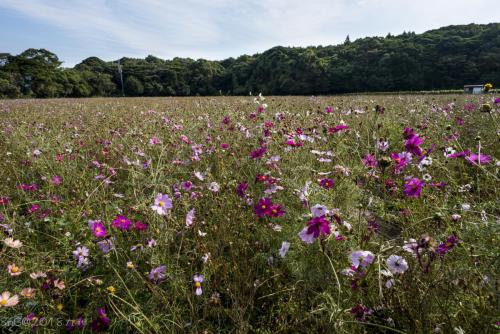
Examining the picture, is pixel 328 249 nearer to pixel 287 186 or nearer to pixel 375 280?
pixel 375 280

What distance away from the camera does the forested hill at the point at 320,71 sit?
3494 centimetres

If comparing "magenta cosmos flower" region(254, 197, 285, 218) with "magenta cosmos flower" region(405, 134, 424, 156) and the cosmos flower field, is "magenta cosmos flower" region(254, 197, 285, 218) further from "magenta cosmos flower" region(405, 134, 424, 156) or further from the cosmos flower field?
"magenta cosmos flower" region(405, 134, 424, 156)

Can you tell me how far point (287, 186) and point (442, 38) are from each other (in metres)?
45.1

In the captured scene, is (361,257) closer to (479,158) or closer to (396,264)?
(396,264)

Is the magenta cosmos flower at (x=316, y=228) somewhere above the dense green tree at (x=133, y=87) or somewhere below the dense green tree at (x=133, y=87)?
below

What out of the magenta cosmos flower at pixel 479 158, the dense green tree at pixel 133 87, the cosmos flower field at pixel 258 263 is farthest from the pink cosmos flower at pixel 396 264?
the dense green tree at pixel 133 87

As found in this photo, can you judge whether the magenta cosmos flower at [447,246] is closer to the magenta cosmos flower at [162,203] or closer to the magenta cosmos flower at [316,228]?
the magenta cosmos flower at [316,228]

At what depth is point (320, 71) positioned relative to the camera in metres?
41.8

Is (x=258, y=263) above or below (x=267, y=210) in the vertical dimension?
below

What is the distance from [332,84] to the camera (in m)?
42.0

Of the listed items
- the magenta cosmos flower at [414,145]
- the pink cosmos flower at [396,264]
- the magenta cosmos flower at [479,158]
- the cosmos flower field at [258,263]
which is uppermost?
the magenta cosmos flower at [414,145]

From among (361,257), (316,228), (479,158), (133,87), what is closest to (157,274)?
(316,228)

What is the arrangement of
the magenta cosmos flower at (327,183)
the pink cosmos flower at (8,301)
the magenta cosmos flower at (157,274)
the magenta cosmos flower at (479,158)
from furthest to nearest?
the magenta cosmos flower at (327,183)
the magenta cosmos flower at (157,274)
the magenta cosmos flower at (479,158)
the pink cosmos flower at (8,301)

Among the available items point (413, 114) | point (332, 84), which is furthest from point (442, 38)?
point (413, 114)
